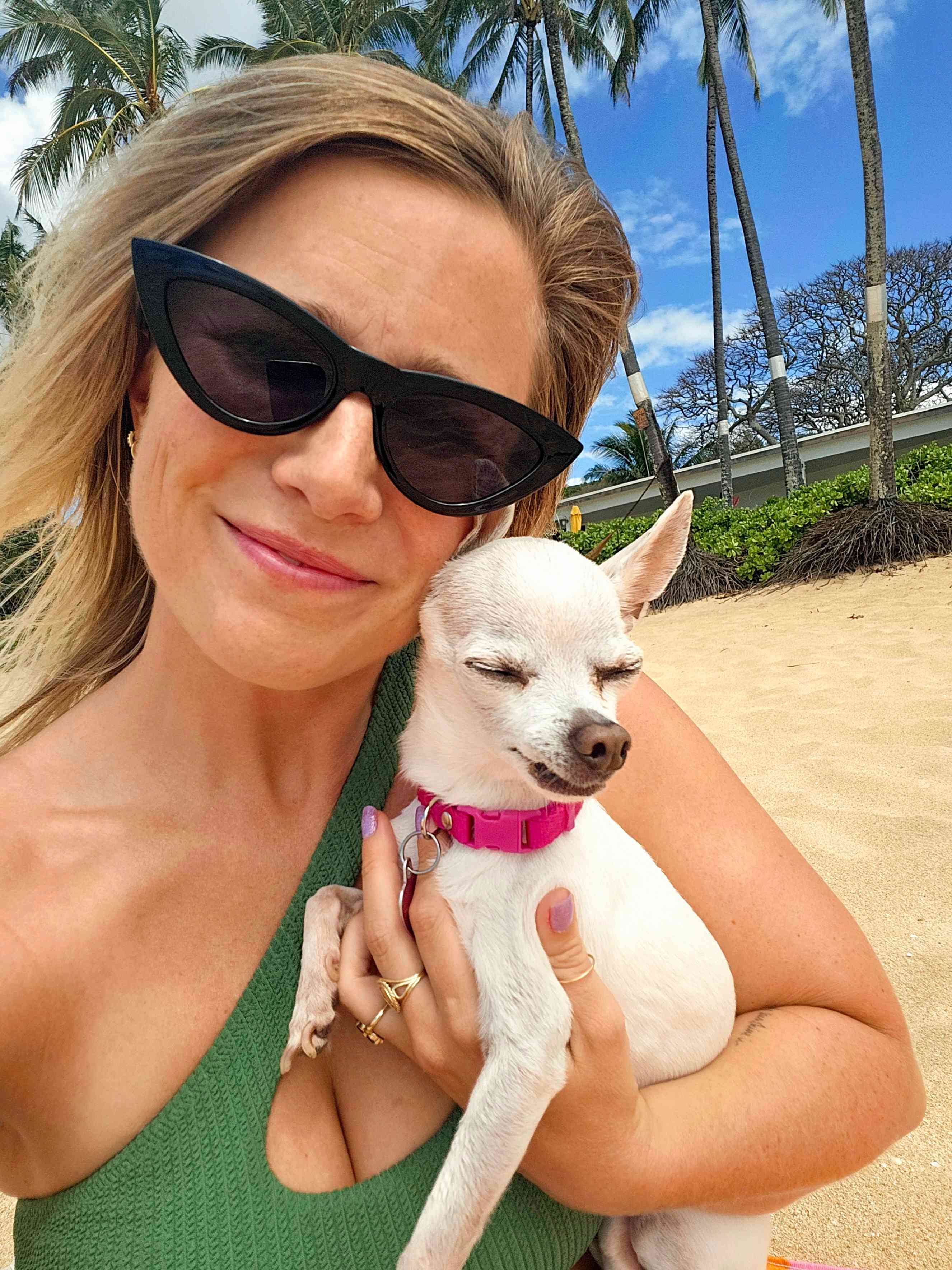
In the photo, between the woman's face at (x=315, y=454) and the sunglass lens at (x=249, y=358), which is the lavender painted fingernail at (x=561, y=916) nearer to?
the woman's face at (x=315, y=454)

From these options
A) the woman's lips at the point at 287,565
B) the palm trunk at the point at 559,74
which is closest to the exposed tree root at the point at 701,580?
the palm trunk at the point at 559,74

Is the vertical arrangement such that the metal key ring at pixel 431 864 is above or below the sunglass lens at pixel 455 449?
below

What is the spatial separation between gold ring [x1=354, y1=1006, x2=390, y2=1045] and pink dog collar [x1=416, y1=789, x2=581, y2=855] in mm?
309

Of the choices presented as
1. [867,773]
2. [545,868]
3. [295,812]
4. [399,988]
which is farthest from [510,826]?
[867,773]

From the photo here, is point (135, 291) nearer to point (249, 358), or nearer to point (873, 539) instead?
point (249, 358)

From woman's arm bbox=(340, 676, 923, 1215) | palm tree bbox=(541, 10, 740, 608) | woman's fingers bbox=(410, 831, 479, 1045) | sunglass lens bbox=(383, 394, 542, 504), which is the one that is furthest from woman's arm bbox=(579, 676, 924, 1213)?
palm tree bbox=(541, 10, 740, 608)

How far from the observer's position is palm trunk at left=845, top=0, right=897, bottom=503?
9750mm

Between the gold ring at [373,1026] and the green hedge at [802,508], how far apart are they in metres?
9.18

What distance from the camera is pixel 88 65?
17875mm

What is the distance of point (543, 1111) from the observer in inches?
47.1

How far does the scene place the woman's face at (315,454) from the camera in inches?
48.0

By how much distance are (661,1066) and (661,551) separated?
3.20 feet

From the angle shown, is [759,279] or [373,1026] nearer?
[373,1026]

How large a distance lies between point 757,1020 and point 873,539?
32.8 ft
